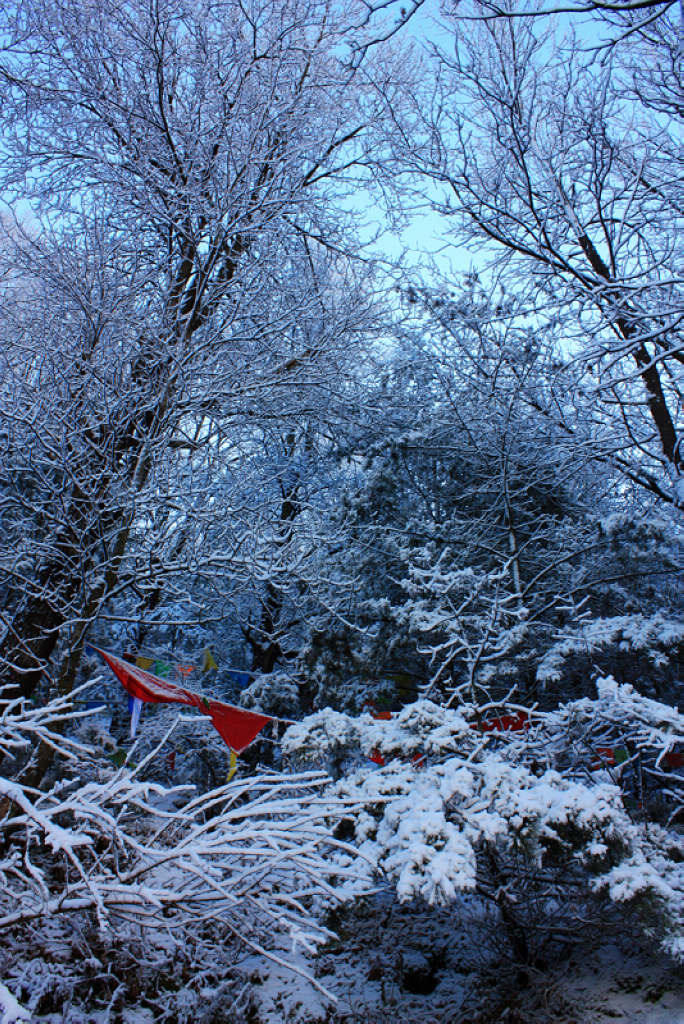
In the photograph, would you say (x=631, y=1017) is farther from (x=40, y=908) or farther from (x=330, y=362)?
(x=330, y=362)

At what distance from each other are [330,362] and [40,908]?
6.87m

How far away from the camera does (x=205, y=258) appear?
691cm

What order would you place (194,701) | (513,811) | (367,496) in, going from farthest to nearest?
(367,496)
(194,701)
(513,811)

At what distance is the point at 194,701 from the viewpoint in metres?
5.47

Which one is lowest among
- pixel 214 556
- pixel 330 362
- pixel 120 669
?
pixel 120 669

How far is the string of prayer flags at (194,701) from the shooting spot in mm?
5359

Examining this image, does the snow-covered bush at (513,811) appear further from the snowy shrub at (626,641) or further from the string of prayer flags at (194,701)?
the snowy shrub at (626,641)

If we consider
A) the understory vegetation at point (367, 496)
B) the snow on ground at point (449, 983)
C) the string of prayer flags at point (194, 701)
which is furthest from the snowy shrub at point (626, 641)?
the string of prayer flags at point (194, 701)

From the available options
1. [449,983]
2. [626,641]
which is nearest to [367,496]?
[626,641]

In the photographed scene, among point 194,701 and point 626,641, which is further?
point 626,641

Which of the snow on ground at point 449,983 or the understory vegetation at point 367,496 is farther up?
the understory vegetation at point 367,496

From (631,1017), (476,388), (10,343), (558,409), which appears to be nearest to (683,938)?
(631,1017)

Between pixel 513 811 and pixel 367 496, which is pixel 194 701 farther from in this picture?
pixel 367 496

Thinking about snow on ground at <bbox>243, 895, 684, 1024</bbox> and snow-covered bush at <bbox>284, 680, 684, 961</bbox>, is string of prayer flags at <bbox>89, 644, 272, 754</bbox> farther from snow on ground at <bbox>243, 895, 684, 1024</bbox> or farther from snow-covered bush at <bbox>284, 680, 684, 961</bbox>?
snow on ground at <bbox>243, 895, 684, 1024</bbox>
